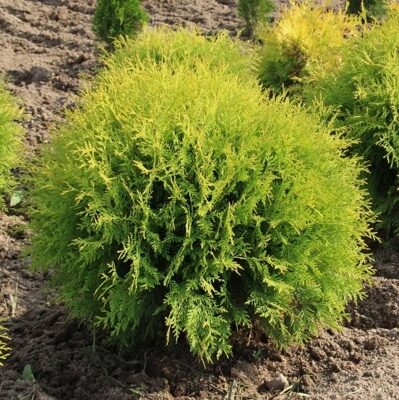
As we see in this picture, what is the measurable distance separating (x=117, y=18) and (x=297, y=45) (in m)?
2.31

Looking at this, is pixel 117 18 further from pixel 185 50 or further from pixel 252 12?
pixel 185 50

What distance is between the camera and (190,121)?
357cm

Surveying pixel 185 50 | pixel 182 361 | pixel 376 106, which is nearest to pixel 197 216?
pixel 182 361

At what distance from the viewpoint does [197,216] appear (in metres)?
3.44

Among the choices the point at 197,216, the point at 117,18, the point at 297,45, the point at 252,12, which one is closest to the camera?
the point at 197,216

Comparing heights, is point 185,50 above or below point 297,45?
below

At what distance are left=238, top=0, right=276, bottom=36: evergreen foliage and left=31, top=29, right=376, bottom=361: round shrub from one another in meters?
4.84

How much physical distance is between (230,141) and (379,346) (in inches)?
57.1

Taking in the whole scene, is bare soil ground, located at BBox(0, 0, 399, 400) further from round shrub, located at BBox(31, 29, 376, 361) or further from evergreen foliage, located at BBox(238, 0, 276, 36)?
evergreen foliage, located at BBox(238, 0, 276, 36)

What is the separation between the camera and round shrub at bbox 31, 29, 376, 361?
341 cm

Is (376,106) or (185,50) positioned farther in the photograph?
(185,50)

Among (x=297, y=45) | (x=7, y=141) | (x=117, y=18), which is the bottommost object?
(x=7, y=141)

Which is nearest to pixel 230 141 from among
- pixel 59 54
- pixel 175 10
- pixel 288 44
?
pixel 288 44

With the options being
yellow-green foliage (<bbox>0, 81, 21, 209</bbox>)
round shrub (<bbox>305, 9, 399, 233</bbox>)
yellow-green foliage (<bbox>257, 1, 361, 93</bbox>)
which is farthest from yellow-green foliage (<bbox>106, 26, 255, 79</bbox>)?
yellow-green foliage (<bbox>0, 81, 21, 209</bbox>)
